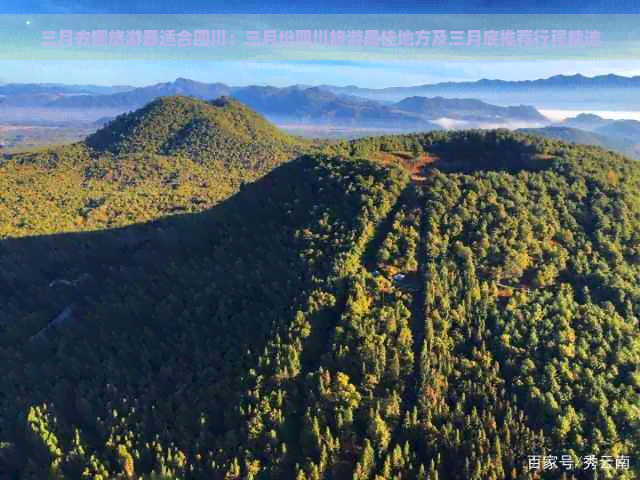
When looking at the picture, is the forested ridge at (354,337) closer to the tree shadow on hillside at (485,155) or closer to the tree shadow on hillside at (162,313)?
the tree shadow on hillside at (162,313)

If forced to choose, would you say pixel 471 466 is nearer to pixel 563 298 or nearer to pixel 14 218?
pixel 563 298

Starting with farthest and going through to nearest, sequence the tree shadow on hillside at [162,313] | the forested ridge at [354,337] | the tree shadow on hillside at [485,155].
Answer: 1. the tree shadow on hillside at [485,155]
2. the tree shadow on hillside at [162,313]
3. the forested ridge at [354,337]

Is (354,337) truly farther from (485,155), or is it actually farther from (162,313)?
(485,155)

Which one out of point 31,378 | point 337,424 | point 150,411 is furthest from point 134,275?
point 337,424

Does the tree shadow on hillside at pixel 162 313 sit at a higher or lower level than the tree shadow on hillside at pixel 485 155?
lower

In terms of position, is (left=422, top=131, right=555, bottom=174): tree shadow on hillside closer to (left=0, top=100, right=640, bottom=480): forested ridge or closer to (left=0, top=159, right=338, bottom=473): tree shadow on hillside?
(left=0, top=100, right=640, bottom=480): forested ridge

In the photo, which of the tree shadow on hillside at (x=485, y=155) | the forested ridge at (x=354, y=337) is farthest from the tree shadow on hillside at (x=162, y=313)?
the tree shadow on hillside at (x=485, y=155)
